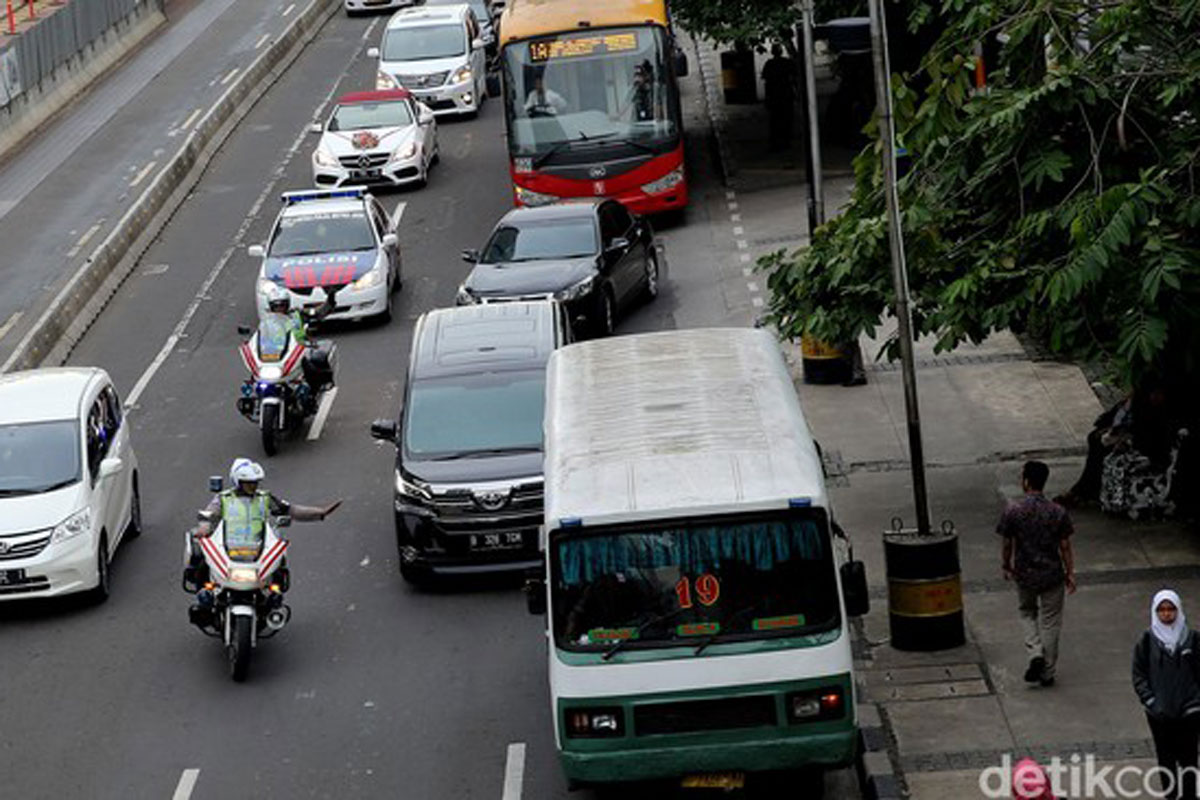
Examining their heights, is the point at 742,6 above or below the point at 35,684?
above

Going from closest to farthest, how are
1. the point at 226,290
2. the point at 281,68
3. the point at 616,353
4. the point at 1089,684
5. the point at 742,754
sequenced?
the point at 742,754 < the point at 1089,684 < the point at 616,353 < the point at 226,290 < the point at 281,68

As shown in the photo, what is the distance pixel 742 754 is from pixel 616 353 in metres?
4.40

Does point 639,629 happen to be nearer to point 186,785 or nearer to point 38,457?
point 186,785

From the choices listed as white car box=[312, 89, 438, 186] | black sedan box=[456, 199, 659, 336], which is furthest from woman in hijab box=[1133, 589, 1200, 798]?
white car box=[312, 89, 438, 186]

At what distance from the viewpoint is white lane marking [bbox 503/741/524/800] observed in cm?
1708


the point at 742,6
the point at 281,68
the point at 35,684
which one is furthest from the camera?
the point at 281,68

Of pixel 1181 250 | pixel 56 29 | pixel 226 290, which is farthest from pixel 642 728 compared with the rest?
pixel 56 29

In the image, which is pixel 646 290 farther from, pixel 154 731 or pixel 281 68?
pixel 281 68

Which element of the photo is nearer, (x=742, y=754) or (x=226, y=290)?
(x=742, y=754)

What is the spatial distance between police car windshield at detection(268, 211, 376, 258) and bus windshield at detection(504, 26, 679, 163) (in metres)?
4.24

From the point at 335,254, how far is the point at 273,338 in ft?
19.5

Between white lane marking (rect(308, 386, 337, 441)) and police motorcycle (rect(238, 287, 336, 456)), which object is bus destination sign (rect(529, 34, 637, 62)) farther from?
police motorcycle (rect(238, 287, 336, 456))

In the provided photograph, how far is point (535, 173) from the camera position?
3666 cm

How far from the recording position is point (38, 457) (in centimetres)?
2258
